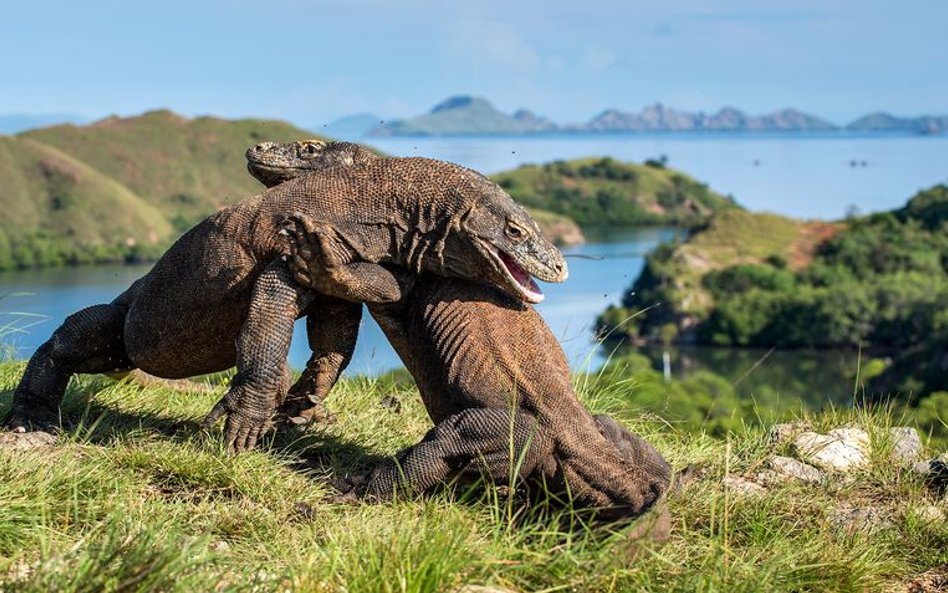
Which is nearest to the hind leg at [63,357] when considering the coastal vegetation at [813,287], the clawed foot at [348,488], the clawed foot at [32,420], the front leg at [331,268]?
the clawed foot at [32,420]

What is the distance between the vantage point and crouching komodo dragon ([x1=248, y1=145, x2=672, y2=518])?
5895 mm

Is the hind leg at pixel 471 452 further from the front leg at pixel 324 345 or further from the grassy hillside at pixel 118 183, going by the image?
the grassy hillside at pixel 118 183

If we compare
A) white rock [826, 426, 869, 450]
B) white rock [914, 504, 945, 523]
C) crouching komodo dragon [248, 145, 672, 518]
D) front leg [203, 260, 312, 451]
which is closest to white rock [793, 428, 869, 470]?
white rock [826, 426, 869, 450]

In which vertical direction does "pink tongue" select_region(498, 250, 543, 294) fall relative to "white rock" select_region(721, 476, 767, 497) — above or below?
above

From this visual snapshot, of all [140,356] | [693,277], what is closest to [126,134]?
[693,277]

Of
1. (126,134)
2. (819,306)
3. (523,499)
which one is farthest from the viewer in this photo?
(126,134)

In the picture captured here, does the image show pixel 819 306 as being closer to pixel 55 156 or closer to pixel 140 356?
pixel 55 156

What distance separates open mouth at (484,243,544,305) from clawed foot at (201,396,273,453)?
1.48m

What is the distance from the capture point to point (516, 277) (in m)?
6.30

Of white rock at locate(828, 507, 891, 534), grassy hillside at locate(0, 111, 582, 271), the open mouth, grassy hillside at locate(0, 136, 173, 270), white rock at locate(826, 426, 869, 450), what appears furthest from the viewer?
grassy hillside at locate(0, 111, 582, 271)

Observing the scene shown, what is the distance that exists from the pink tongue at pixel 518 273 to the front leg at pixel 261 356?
1.10 metres

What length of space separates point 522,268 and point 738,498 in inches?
68.7

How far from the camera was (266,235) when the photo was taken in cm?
647

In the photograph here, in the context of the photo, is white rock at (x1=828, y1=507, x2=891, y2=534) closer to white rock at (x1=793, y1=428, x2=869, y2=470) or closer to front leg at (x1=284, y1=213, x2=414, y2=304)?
white rock at (x1=793, y1=428, x2=869, y2=470)
